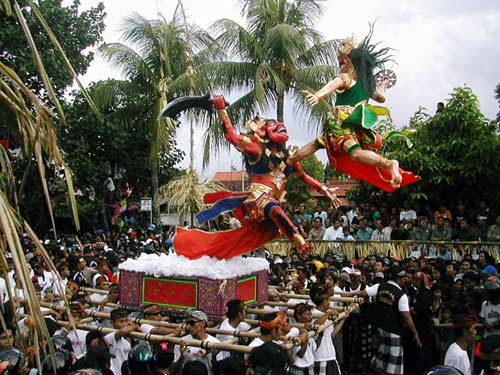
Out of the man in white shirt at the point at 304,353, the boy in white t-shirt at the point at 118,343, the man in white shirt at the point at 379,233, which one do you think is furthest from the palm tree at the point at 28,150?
the man in white shirt at the point at 379,233

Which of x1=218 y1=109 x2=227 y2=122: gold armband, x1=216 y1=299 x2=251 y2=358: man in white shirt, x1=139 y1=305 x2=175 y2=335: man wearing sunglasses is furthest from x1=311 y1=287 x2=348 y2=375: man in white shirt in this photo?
x1=218 y1=109 x2=227 y2=122: gold armband

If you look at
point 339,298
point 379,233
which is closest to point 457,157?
point 379,233

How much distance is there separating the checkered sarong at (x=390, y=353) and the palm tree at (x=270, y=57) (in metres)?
7.89

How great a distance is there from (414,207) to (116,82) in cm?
820

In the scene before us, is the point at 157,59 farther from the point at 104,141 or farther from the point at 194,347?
the point at 194,347

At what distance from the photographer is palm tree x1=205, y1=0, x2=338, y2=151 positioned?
13234 millimetres

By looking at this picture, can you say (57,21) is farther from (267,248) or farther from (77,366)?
(77,366)

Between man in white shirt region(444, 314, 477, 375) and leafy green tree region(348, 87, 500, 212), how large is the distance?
24.9ft

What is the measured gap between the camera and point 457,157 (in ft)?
39.9

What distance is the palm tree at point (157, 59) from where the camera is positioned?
49.6 ft

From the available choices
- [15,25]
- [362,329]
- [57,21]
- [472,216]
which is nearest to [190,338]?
[362,329]

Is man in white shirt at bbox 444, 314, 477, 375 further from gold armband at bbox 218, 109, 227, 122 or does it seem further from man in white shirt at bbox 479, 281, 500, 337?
gold armband at bbox 218, 109, 227, 122

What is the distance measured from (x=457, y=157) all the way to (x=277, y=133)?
7.21 m

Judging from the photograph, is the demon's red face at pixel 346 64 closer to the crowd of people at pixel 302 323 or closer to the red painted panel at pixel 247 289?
the crowd of people at pixel 302 323
